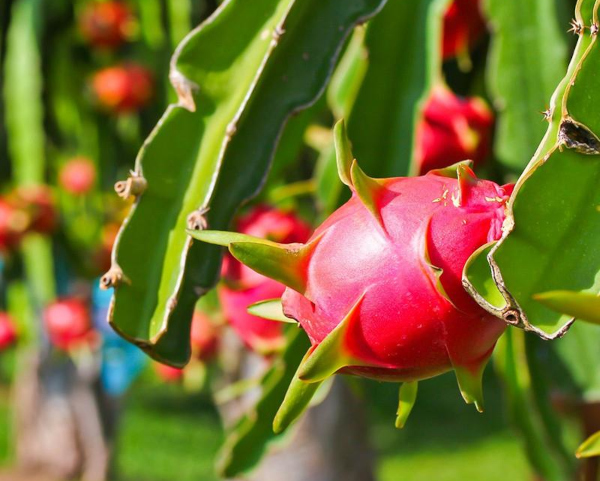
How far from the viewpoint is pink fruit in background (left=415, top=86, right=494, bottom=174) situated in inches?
38.6

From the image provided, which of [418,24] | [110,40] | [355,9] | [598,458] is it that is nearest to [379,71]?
[418,24]

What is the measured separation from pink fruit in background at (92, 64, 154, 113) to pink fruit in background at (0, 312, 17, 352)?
0.69 m

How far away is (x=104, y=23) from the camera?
5.99ft

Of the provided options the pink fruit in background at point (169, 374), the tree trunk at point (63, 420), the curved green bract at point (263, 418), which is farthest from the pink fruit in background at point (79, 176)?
the tree trunk at point (63, 420)

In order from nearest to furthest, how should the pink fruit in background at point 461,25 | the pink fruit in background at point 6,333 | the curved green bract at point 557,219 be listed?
the curved green bract at point 557,219 < the pink fruit in background at point 461,25 < the pink fruit in background at point 6,333

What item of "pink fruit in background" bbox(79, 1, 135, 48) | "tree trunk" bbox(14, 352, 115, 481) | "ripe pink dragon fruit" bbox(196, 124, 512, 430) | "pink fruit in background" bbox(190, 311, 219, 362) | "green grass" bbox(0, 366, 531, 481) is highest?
"ripe pink dragon fruit" bbox(196, 124, 512, 430)

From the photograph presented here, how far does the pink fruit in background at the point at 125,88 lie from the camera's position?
180cm

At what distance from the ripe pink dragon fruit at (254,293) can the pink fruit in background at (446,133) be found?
0.16m

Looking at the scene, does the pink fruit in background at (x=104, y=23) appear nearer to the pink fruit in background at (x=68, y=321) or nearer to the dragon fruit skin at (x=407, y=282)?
the pink fruit in background at (x=68, y=321)

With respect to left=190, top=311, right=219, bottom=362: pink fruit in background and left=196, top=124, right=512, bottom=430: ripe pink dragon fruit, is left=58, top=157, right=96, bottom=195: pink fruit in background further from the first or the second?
left=196, top=124, right=512, bottom=430: ripe pink dragon fruit

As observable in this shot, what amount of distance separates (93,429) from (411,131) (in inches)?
138

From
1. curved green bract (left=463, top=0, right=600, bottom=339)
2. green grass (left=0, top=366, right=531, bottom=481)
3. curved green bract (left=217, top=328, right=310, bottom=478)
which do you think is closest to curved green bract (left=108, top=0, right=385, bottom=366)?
curved green bract (left=217, top=328, right=310, bottom=478)

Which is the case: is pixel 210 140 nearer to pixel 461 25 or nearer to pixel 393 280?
pixel 393 280

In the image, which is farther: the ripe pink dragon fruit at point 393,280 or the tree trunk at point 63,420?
the tree trunk at point 63,420
